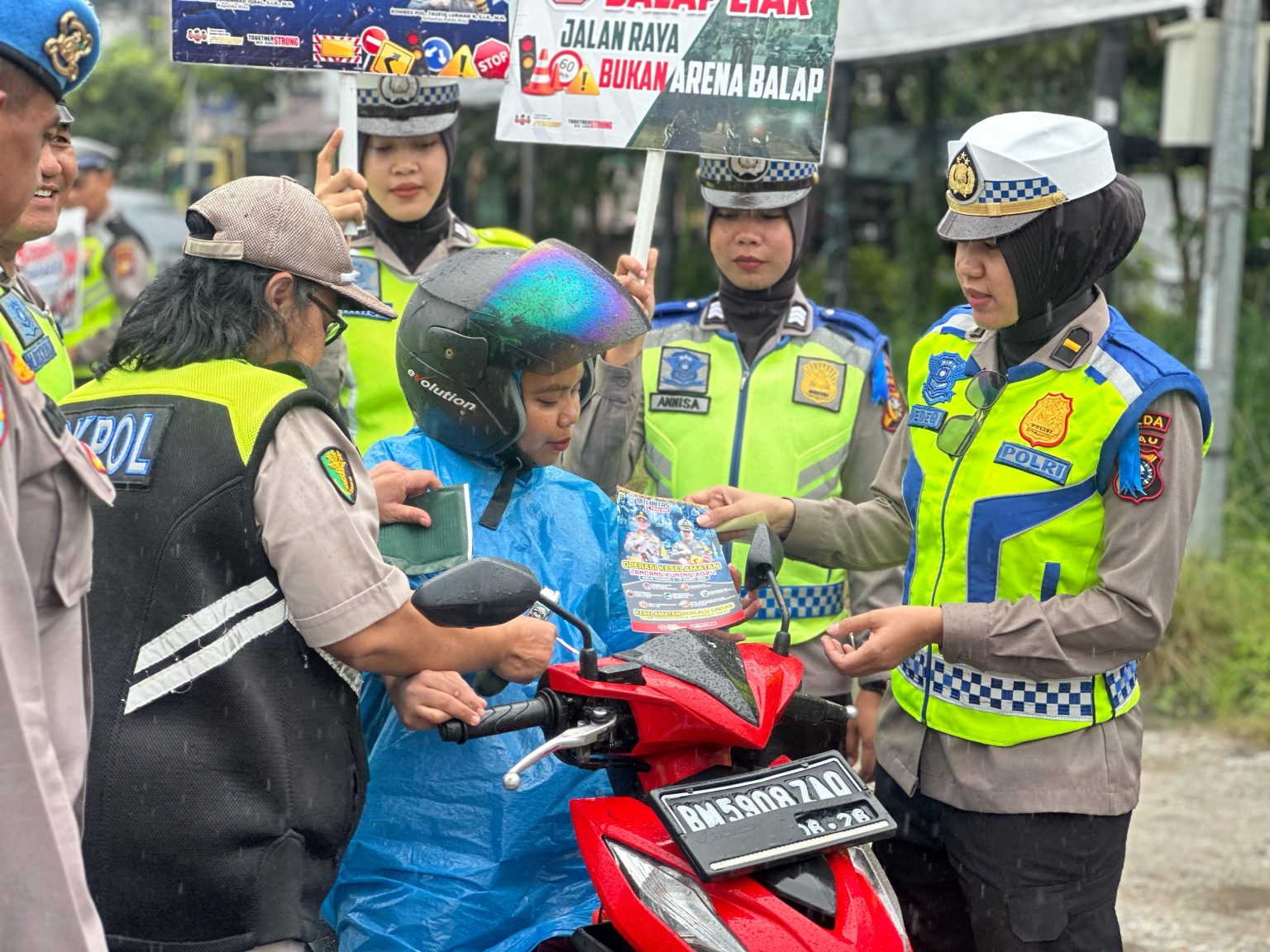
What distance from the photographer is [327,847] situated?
2693 millimetres

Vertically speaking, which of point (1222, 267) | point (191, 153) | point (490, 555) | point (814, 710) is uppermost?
point (191, 153)

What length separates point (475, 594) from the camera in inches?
94.0

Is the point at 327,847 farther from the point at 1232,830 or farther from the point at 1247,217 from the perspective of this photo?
the point at 1247,217

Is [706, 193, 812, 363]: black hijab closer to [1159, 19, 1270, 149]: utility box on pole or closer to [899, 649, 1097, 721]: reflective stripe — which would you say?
[899, 649, 1097, 721]: reflective stripe

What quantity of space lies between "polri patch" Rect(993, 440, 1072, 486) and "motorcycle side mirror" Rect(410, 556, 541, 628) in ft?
4.00

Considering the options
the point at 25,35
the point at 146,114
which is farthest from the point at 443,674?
the point at 146,114

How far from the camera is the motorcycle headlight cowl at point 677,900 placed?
7.73 ft

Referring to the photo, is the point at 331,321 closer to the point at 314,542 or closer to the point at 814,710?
the point at 314,542

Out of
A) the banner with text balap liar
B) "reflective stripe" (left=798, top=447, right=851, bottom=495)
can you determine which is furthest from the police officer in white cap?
the banner with text balap liar

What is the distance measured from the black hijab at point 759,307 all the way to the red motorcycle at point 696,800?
185cm

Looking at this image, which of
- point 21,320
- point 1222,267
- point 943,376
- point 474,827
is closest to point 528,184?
point 1222,267

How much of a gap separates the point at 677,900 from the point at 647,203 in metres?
2.00

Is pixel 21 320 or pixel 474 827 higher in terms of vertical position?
pixel 21 320

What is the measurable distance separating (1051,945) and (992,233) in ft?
4.85
